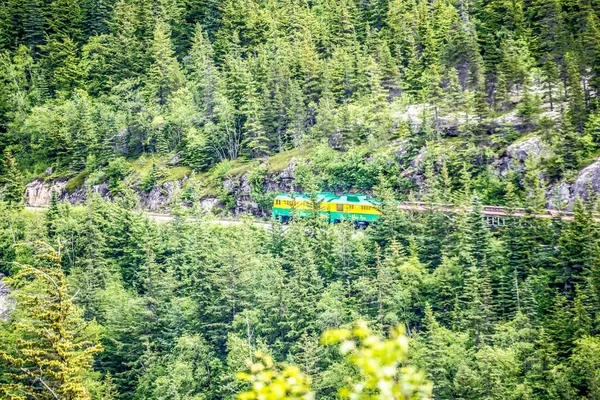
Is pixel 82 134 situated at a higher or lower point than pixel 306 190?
higher

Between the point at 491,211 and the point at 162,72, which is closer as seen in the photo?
the point at 491,211

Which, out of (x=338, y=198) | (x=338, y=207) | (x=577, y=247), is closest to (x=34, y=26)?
(x=338, y=198)

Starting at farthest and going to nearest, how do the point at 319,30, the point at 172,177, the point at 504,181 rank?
the point at 319,30, the point at 172,177, the point at 504,181

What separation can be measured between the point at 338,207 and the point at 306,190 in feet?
12.1

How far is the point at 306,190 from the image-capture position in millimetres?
57188

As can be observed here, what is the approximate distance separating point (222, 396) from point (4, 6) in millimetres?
84553

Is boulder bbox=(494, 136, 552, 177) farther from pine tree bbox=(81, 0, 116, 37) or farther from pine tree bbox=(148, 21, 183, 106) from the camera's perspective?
pine tree bbox=(81, 0, 116, 37)

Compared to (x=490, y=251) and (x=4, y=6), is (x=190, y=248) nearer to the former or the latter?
(x=490, y=251)

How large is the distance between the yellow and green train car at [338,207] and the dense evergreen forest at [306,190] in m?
1.77

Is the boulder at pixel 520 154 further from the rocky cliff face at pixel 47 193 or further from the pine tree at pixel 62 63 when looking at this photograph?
the pine tree at pixel 62 63

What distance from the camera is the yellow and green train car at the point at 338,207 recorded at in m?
53.4

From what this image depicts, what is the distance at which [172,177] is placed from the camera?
69500 millimetres

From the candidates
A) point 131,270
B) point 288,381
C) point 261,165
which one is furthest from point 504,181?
point 288,381

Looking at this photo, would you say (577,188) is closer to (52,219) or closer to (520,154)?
(520,154)
